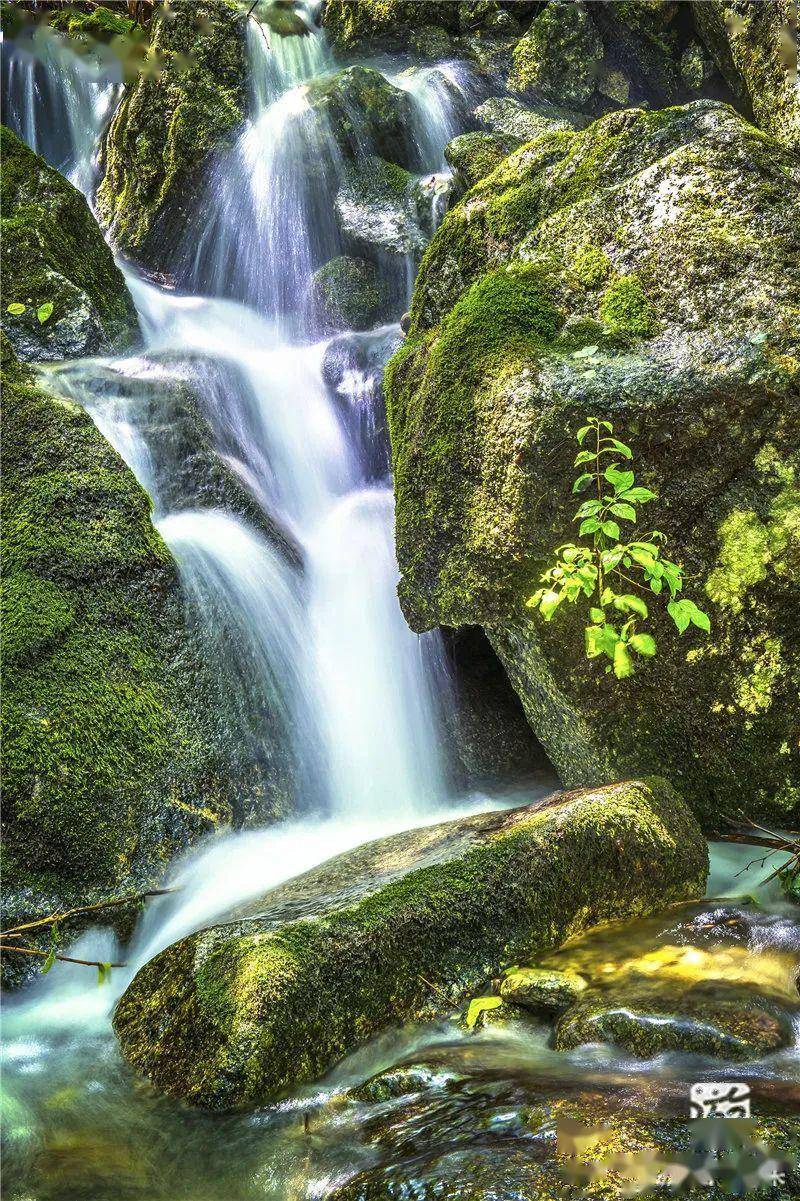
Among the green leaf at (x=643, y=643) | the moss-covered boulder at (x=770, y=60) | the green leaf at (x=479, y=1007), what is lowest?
the green leaf at (x=479, y=1007)

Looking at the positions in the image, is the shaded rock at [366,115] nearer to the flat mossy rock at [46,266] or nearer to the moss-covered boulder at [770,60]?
the flat mossy rock at [46,266]

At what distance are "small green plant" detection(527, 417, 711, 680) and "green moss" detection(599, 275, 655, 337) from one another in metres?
0.57

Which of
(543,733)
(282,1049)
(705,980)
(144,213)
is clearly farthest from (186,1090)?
(144,213)

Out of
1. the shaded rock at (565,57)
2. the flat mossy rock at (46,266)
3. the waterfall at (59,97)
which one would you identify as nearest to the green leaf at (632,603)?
the flat mossy rock at (46,266)

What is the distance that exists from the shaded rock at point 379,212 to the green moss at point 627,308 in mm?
6758

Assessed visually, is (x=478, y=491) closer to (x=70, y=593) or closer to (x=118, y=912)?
(x=70, y=593)

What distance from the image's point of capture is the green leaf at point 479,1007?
284 centimetres

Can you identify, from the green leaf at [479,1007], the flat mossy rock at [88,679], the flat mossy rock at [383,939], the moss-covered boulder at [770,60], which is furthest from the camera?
the moss-covered boulder at [770,60]

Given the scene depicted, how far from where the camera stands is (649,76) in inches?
508

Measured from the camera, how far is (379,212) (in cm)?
1087

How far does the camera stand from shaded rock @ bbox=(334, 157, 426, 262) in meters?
10.6

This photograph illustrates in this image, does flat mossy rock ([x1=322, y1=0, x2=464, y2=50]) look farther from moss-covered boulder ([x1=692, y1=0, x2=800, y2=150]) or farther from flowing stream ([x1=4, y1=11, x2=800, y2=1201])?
moss-covered boulder ([x1=692, y1=0, x2=800, y2=150])

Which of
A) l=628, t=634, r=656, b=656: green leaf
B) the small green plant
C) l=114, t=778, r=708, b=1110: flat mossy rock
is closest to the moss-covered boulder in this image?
the small green plant

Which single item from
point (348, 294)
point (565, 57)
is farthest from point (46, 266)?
point (565, 57)
